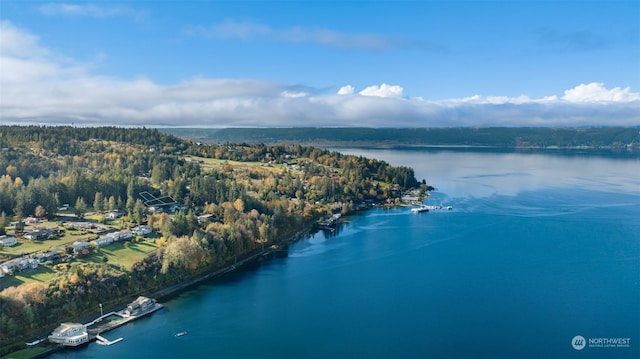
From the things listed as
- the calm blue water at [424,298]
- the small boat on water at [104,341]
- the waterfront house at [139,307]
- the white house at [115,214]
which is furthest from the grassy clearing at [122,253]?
the white house at [115,214]

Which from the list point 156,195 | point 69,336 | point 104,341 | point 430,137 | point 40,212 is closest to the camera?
point 69,336

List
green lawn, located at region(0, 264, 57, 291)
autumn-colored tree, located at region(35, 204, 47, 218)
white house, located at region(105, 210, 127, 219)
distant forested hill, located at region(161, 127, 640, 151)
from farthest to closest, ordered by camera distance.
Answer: distant forested hill, located at region(161, 127, 640, 151), white house, located at region(105, 210, 127, 219), autumn-colored tree, located at region(35, 204, 47, 218), green lawn, located at region(0, 264, 57, 291)

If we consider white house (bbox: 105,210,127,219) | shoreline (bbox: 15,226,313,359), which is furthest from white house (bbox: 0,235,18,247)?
shoreline (bbox: 15,226,313,359)

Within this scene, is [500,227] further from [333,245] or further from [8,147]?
[8,147]

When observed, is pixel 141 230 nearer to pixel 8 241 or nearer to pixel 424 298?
pixel 8 241

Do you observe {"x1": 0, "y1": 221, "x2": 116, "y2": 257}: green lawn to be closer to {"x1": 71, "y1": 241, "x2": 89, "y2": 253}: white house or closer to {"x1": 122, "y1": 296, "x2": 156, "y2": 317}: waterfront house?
{"x1": 71, "y1": 241, "x2": 89, "y2": 253}: white house

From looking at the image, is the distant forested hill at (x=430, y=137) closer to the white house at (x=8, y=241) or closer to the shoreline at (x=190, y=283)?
the shoreline at (x=190, y=283)

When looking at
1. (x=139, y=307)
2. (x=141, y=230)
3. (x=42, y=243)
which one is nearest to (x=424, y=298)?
(x=139, y=307)
